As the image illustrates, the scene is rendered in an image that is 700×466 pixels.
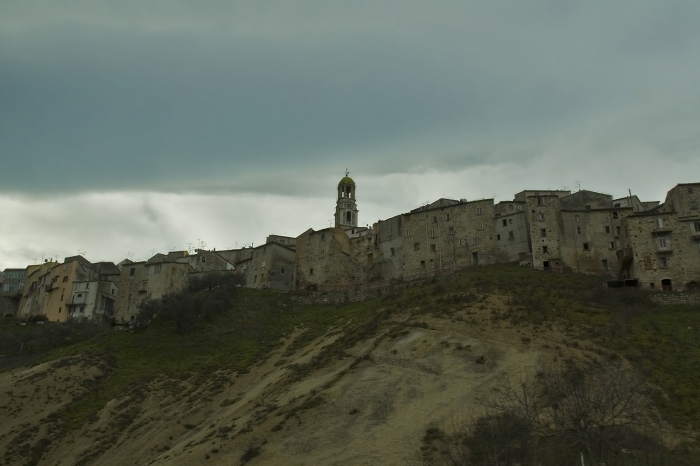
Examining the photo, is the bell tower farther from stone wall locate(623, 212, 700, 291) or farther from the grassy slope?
stone wall locate(623, 212, 700, 291)

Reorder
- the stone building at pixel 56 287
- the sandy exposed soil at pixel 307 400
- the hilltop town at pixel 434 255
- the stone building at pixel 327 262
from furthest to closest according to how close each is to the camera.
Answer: the stone building at pixel 56 287 < the stone building at pixel 327 262 < the hilltop town at pixel 434 255 < the sandy exposed soil at pixel 307 400

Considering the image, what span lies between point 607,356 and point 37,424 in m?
41.5

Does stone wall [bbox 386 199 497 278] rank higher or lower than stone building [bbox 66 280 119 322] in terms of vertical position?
higher

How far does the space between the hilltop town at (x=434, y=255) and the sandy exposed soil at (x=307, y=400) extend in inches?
685

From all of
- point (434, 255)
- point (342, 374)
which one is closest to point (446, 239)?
point (434, 255)

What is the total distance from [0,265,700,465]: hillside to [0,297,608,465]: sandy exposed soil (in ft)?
0.42

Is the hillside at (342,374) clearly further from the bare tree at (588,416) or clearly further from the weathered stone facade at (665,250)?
the weathered stone facade at (665,250)

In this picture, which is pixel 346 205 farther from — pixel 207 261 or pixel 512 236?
pixel 512 236

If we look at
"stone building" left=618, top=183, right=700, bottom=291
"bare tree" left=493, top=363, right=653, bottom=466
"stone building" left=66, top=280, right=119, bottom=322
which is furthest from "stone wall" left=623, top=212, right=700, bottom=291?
"stone building" left=66, top=280, right=119, bottom=322

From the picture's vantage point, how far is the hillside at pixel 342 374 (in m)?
39.8

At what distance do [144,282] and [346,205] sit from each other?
3728 cm

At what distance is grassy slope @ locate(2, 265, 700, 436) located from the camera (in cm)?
4781

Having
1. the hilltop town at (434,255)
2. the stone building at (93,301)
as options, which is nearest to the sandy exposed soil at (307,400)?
the hilltop town at (434,255)

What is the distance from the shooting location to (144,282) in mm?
94062
